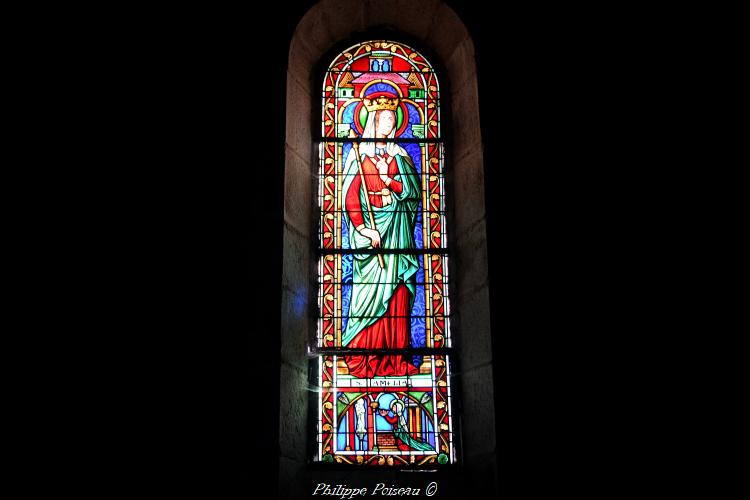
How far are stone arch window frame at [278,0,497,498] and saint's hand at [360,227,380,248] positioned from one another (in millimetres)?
307

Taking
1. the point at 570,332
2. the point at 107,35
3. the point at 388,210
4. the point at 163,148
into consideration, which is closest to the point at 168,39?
the point at 107,35

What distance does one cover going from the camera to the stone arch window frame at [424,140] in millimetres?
4574

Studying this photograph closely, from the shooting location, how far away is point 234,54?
4.78 m

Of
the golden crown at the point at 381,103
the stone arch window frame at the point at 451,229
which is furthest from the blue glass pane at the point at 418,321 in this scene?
the golden crown at the point at 381,103

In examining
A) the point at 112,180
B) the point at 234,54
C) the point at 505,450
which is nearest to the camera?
the point at 505,450

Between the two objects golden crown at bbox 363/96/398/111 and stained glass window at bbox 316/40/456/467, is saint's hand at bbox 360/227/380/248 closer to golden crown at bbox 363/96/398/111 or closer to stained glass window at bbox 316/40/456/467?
stained glass window at bbox 316/40/456/467

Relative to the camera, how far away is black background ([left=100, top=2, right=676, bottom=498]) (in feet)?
13.3

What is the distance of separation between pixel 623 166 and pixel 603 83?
20.0 inches

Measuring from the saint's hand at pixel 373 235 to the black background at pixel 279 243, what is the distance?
68 centimetres

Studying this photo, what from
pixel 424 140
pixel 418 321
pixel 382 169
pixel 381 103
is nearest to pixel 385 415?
pixel 418 321

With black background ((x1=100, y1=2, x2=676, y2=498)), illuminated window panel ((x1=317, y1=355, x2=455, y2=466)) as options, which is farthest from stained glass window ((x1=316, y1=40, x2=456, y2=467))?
black background ((x1=100, y1=2, x2=676, y2=498))

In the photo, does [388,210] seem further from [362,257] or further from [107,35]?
[107,35]

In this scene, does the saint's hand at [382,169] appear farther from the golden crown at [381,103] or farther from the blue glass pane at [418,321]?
the blue glass pane at [418,321]

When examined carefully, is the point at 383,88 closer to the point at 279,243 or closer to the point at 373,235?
the point at 373,235
